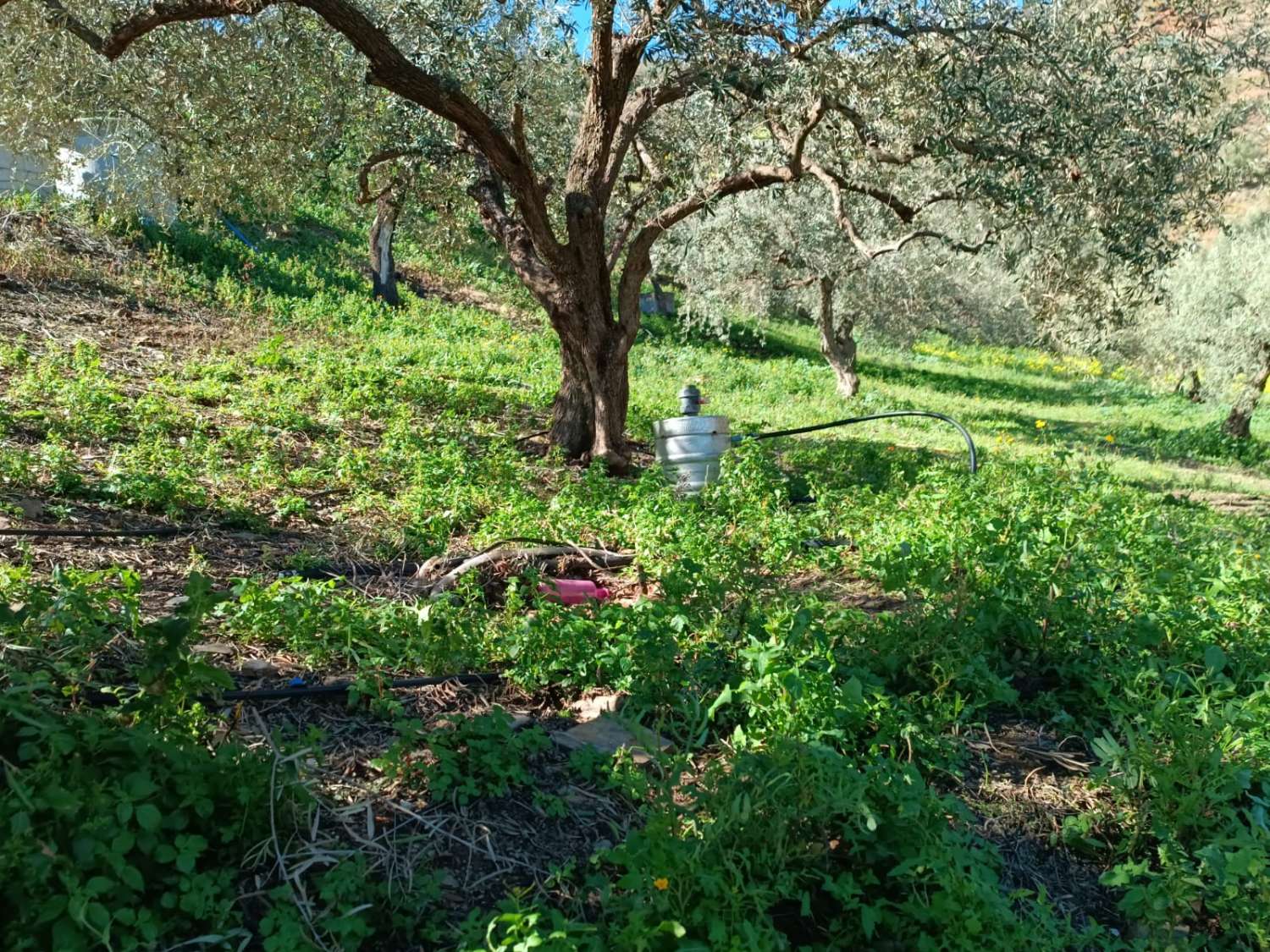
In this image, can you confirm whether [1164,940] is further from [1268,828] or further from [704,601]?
[704,601]

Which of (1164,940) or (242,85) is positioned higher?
(242,85)

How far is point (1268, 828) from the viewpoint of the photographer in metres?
3.59

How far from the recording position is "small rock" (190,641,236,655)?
4.15 metres

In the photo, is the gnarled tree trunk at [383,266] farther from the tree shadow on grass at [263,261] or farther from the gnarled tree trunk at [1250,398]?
the gnarled tree trunk at [1250,398]

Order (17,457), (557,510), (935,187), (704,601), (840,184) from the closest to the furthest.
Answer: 1. (704,601)
2. (17,457)
3. (557,510)
4. (840,184)
5. (935,187)

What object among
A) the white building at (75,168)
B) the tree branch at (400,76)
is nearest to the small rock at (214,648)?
the tree branch at (400,76)

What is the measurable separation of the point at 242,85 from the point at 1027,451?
32.6 feet

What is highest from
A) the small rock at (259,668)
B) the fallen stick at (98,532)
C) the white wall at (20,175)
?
the white wall at (20,175)

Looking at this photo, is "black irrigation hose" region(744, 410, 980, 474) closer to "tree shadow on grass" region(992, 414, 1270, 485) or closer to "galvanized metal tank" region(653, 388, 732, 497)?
"galvanized metal tank" region(653, 388, 732, 497)

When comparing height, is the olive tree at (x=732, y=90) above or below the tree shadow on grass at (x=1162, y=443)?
above

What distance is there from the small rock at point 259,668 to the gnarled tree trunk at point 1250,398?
670 inches

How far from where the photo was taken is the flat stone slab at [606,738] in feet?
12.2

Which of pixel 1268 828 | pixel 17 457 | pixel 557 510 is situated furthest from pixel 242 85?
pixel 1268 828

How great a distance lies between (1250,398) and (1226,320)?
54.6 inches
